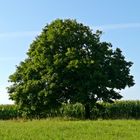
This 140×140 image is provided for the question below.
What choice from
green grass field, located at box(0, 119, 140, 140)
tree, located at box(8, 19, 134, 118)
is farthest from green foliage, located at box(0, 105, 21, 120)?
green grass field, located at box(0, 119, 140, 140)

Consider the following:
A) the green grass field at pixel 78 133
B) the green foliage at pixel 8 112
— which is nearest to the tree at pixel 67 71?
the green foliage at pixel 8 112

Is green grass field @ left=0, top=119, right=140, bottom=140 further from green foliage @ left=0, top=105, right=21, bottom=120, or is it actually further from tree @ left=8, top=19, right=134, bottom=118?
green foliage @ left=0, top=105, right=21, bottom=120

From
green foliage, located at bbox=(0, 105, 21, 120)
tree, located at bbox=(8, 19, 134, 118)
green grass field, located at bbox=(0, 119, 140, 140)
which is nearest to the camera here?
green grass field, located at bbox=(0, 119, 140, 140)

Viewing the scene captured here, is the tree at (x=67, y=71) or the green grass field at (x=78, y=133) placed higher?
the tree at (x=67, y=71)

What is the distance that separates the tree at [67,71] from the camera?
5278 cm

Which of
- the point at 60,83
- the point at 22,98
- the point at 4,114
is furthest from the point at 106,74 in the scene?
the point at 4,114

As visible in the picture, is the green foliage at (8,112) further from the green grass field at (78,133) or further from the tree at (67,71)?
the green grass field at (78,133)

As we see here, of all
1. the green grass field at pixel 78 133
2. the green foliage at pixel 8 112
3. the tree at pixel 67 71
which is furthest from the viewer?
the green foliage at pixel 8 112

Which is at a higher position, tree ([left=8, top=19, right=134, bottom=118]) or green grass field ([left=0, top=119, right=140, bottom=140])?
tree ([left=8, top=19, right=134, bottom=118])

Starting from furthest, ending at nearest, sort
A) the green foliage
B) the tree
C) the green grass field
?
the green foliage, the tree, the green grass field

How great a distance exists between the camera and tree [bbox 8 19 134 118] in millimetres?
52781

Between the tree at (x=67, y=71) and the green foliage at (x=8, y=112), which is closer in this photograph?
the tree at (x=67, y=71)

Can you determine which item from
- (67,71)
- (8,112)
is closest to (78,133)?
(67,71)

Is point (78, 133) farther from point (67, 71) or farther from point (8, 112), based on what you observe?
point (8, 112)
